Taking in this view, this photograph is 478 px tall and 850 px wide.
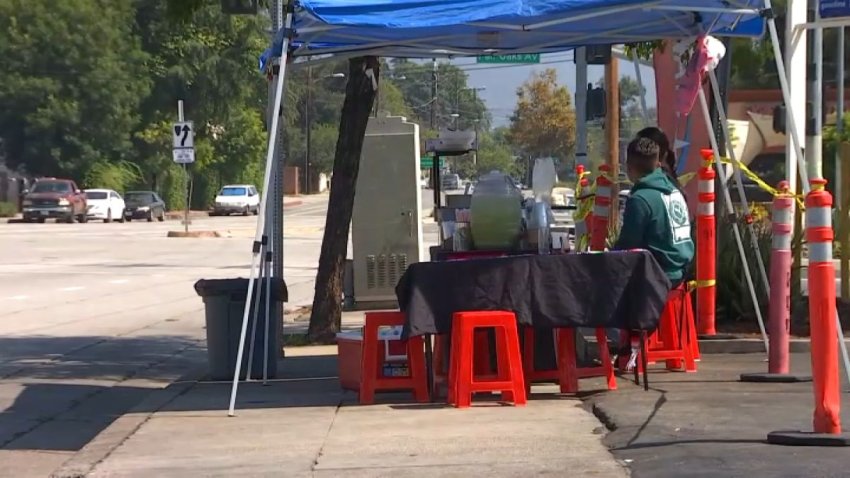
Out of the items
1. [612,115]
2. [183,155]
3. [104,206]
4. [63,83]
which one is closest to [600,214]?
[612,115]

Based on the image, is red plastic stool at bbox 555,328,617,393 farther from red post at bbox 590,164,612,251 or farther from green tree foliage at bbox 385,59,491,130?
green tree foliage at bbox 385,59,491,130

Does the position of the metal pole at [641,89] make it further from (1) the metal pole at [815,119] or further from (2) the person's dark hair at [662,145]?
(2) the person's dark hair at [662,145]

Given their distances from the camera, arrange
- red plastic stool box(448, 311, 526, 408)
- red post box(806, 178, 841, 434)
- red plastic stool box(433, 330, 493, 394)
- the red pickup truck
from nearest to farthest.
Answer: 1. red post box(806, 178, 841, 434)
2. red plastic stool box(448, 311, 526, 408)
3. red plastic stool box(433, 330, 493, 394)
4. the red pickup truck

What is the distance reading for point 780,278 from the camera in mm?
8250

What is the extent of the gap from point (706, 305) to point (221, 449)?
5299 mm

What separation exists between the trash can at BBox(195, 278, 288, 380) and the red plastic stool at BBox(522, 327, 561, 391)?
2.31 meters

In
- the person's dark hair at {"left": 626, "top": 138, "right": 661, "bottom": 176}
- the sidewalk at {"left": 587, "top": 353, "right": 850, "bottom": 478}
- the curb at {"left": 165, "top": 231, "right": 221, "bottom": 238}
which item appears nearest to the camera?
the sidewalk at {"left": 587, "top": 353, "right": 850, "bottom": 478}

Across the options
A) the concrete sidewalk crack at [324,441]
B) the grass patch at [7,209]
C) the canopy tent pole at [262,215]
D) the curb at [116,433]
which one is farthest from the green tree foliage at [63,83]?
the concrete sidewalk crack at [324,441]

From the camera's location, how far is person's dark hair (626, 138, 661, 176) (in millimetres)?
9039

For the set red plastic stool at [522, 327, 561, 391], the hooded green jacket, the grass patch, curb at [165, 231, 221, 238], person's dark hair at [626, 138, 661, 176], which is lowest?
curb at [165, 231, 221, 238]

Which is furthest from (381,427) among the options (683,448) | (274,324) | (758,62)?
(758,62)

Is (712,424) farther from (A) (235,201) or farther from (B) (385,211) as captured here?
(A) (235,201)

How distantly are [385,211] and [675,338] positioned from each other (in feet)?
28.0

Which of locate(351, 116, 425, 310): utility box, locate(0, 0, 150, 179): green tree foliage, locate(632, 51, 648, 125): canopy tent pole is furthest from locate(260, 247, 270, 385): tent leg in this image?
locate(0, 0, 150, 179): green tree foliage
